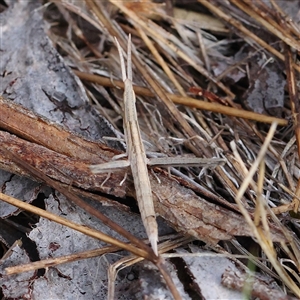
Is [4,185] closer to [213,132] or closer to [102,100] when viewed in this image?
[102,100]

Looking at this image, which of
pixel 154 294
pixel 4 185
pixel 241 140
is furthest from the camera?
pixel 241 140

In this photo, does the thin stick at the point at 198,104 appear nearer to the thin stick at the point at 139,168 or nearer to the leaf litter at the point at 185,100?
the leaf litter at the point at 185,100

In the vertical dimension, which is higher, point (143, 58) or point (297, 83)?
point (143, 58)

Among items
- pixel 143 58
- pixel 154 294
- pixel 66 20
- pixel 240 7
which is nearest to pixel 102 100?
pixel 143 58

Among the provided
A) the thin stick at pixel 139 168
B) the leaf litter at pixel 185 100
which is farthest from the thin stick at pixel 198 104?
the thin stick at pixel 139 168

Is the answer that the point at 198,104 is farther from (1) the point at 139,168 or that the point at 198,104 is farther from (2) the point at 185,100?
(1) the point at 139,168

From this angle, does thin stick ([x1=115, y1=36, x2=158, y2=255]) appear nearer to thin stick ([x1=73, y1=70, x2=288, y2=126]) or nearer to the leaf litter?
the leaf litter

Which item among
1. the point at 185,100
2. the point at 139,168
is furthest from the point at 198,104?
the point at 139,168
